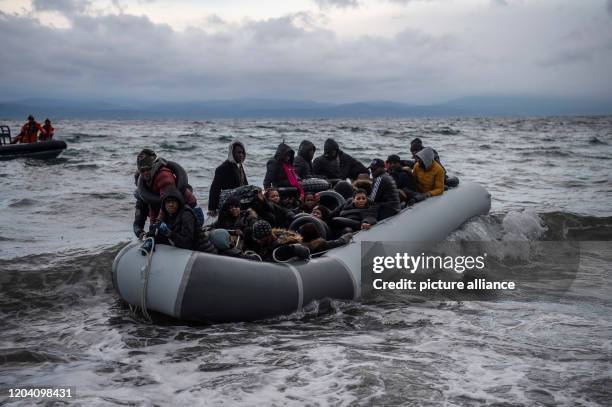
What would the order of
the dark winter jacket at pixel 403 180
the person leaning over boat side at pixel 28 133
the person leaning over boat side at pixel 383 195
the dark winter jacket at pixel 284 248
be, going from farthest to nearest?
the person leaning over boat side at pixel 28 133 → the dark winter jacket at pixel 403 180 → the person leaning over boat side at pixel 383 195 → the dark winter jacket at pixel 284 248

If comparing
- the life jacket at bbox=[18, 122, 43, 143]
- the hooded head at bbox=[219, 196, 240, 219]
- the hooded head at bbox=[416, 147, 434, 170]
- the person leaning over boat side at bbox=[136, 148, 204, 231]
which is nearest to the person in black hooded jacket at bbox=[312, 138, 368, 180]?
the hooded head at bbox=[416, 147, 434, 170]

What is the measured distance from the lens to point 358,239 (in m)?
6.36

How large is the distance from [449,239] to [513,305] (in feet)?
6.97

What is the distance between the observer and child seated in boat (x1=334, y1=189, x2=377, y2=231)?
270 inches

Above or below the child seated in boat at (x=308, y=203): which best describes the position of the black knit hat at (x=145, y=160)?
above

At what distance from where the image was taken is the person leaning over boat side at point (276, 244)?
5656 mm

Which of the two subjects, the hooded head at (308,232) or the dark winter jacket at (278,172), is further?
the dark winter jacket at (278,172)

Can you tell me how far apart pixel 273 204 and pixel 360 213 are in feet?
3.54

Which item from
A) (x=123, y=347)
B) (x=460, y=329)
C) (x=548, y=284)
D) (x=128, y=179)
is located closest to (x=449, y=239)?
(x=548, y=284)

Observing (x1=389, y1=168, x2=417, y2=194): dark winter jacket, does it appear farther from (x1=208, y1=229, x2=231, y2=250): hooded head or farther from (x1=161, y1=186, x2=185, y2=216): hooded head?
(x1=161, y1=186, x2=185, y2=216): hooded head

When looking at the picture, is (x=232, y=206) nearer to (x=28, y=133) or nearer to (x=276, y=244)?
(x=276, y=244)

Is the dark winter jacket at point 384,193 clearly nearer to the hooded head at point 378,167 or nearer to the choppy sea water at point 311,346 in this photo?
the hooded head at point 378,167

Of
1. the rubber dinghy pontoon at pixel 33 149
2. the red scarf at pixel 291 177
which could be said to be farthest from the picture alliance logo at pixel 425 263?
the rubber dinghy pontoon at pixel 33 149

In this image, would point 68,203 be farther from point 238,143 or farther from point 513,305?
point 513,305
